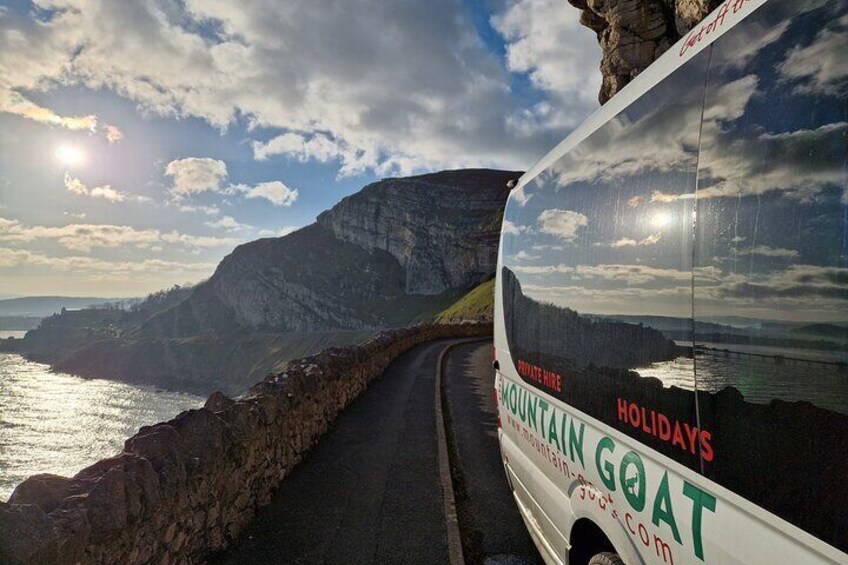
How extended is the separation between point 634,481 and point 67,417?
150052 millimetres

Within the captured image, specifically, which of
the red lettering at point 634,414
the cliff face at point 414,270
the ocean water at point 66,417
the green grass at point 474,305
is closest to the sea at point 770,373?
the red lettering at point 634,414

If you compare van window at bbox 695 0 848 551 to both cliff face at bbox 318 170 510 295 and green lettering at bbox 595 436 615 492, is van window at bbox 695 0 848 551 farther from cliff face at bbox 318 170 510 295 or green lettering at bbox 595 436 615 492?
cliff face at bbox 318 170 510 295

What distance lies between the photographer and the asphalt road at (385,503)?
18.7ft

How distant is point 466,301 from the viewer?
13375 centimetres

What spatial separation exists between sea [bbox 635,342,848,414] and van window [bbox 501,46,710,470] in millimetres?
82

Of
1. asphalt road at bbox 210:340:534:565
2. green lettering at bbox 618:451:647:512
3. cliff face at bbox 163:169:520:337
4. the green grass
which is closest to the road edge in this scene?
asphalt road at bbox 210:340:534:565

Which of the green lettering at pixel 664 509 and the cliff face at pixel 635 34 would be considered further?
the cliff face at pixel 635 34

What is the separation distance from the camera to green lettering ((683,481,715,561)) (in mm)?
2121

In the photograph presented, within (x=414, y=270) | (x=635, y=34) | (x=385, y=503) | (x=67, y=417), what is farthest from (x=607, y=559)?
(x=414, y=270)

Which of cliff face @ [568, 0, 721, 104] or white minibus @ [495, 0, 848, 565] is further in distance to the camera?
cliff face @ [568, 0, 721, 104]

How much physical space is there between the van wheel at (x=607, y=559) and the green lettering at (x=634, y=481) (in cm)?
45

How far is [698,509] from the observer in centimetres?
217

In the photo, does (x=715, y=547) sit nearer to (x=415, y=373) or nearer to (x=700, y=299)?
(x=700, y=299)

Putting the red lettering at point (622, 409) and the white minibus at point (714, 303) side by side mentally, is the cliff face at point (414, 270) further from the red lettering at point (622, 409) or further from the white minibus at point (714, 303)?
the red lettering at point (622, 409)
